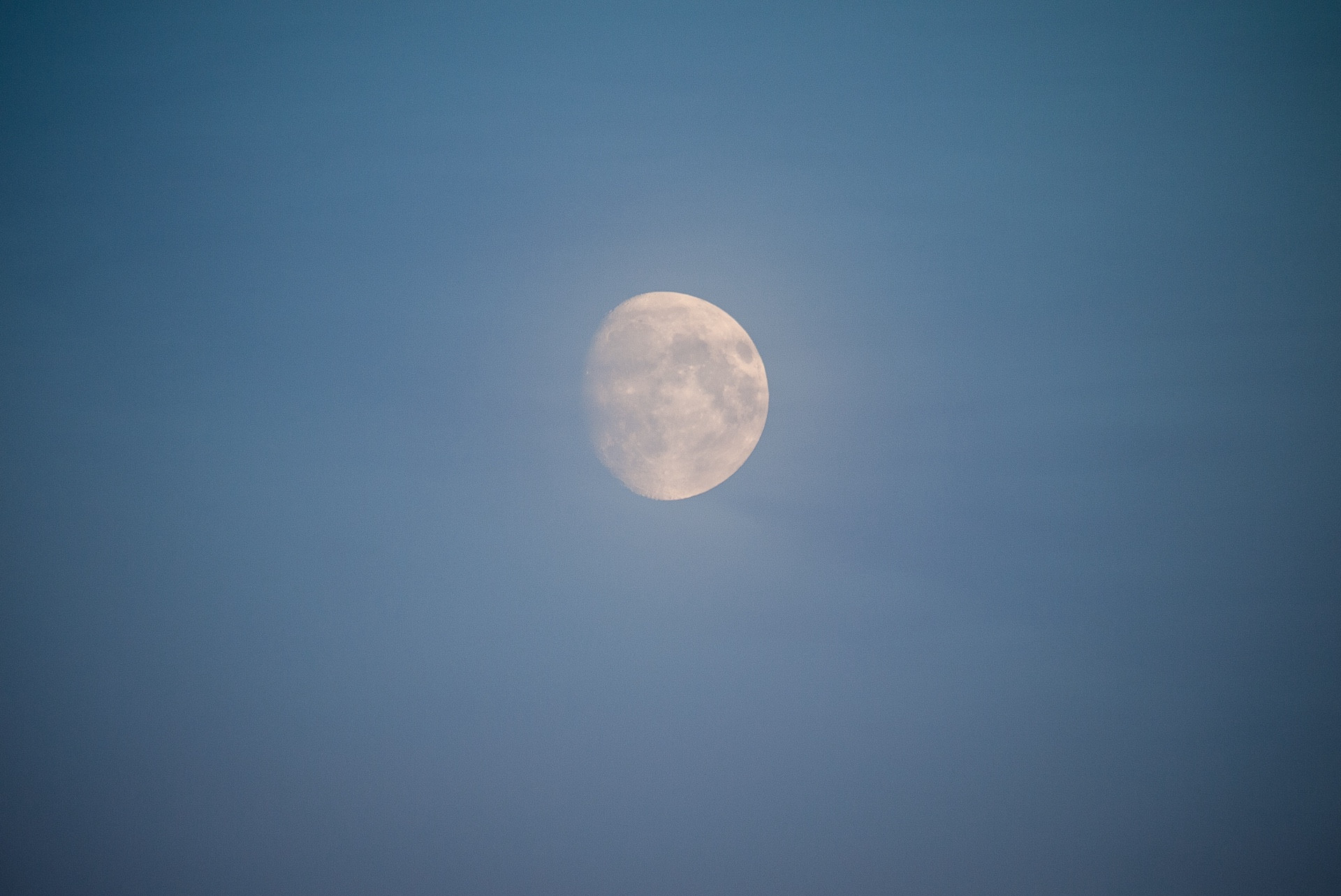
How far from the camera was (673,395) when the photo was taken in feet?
14.0

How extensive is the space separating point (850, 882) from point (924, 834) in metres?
0.79

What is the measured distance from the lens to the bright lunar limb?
4.21 m

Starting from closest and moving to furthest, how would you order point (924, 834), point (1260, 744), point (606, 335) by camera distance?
point (606, 335)
point (1260, 744)
point (924, 834)

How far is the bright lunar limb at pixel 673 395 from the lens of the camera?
4207mm

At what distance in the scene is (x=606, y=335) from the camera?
421 cm

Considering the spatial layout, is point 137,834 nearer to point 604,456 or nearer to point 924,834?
point 604,456

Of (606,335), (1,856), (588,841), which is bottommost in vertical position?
(1,856)

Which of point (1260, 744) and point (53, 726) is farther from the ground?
point (1260, 744)

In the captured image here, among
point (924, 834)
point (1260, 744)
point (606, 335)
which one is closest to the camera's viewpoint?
point (606, 335)

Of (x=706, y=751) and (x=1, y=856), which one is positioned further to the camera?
(x=706, y=751)

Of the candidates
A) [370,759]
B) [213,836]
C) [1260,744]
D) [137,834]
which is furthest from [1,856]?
[1260,744]

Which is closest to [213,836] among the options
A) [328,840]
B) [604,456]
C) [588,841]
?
[328,840]

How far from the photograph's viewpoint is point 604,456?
14.1ft

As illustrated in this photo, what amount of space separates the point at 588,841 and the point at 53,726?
14.5 feet
